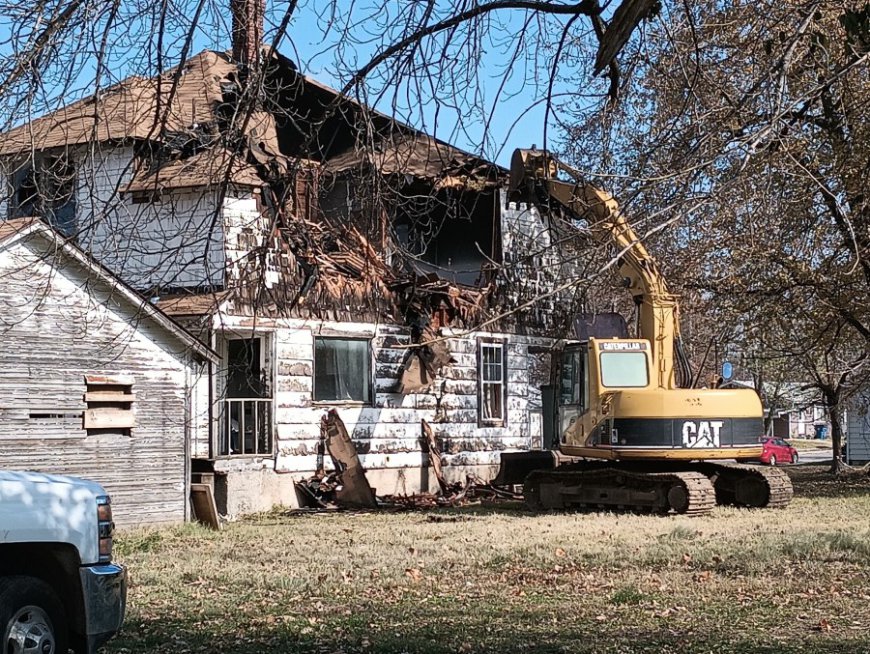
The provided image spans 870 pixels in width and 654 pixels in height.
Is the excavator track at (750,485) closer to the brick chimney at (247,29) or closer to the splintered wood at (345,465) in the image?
the splintered wood at (345,465)

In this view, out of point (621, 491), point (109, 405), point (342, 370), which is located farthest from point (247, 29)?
point (342, 370)

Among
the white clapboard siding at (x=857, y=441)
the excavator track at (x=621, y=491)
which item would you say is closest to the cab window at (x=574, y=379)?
the excavator track at (x=621, y=491)

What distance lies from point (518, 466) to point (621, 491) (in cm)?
264

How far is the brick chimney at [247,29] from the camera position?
7.48m

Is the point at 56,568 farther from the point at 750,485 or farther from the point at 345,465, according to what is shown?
the point at 750,485

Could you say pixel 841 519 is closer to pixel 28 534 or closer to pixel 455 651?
pixel 455 651

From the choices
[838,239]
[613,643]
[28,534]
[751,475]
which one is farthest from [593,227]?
[838,239]

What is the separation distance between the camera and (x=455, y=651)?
29.0ft

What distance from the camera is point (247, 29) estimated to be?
25.1 feet

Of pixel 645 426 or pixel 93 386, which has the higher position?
pixel 93 386

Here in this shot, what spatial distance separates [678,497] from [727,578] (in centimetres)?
708

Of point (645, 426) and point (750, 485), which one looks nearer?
point (645, 426)

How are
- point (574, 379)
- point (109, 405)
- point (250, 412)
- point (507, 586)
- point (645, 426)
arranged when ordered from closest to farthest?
point (507, 586)
point (109, 405)
point (645, 426)
point (574, 379)
point (250, 412)

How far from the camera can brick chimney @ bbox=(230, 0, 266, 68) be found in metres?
7.48
